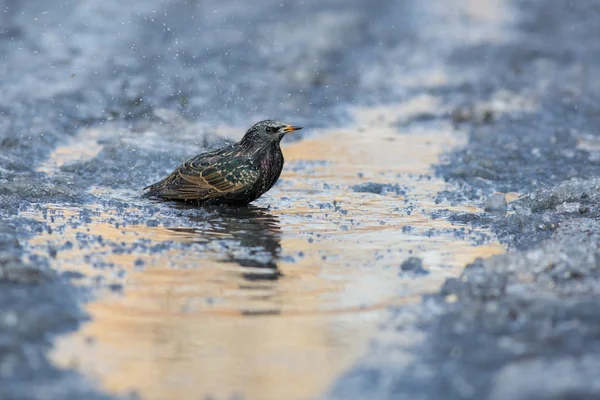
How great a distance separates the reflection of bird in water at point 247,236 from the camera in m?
6.45

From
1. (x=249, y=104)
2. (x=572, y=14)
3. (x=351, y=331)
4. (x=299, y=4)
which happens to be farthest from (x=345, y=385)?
(x=572, y=14)

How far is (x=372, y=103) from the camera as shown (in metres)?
14.5

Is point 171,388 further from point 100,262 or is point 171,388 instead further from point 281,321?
point 100,262

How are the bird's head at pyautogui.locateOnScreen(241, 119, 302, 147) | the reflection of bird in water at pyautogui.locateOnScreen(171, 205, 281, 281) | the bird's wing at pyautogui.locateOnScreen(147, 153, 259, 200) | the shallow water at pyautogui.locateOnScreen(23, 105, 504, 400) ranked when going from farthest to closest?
the bird's head at pyautogui.locateOnScreen(241, 119, 302, 147)
the bird's wing at pyautogui.locateOnScreen(147, 153, 259, 200)
the reflection of bird in water at pyautogui.locateOnScreen(171, 205, 281, 281)
the shallow water at pyautogui.locateOnScreen(23, 105, 504, 400)

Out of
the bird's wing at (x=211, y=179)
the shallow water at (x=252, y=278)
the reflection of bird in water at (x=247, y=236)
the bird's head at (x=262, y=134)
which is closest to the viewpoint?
the shallow water at (x=252, y=278)

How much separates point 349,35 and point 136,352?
49.4 ft

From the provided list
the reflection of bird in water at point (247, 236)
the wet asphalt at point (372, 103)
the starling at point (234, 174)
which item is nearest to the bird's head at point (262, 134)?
the starling at point (234, 174)

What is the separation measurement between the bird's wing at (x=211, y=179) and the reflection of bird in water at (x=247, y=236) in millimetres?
142

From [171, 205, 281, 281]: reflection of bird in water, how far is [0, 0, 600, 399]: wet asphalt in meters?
0.49

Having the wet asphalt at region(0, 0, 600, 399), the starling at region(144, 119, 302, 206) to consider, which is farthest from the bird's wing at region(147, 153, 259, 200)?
the wet asphalt at region(0, 0, 600, 399)

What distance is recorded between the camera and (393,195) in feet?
29.7

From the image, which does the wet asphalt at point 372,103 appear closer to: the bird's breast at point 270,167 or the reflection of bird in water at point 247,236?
the reflection of bird in water at point 247,236

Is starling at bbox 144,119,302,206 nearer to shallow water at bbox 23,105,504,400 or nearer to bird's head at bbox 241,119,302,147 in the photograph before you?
bird's head at bbox 241,119,302,147

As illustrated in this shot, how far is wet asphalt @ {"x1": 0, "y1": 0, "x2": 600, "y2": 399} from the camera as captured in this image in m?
4.65
